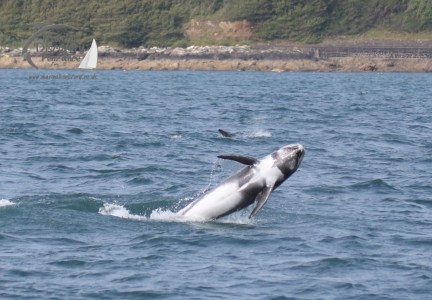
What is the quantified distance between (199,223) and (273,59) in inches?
4583

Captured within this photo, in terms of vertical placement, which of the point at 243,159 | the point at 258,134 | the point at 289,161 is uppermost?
the point at 243,159

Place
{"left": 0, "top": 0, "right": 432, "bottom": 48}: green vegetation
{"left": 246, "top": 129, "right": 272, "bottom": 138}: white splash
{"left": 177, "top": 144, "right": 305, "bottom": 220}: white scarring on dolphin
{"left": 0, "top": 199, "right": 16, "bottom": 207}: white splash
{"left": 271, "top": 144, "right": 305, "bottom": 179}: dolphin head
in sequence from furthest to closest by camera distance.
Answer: {"left": 0, "top": 0, "right": 432, "bottom": 48}: green vegetation → {"left": 246, "top": 129, "right": 272, "bottom": 138}: white splash → {"left": 0, "top": 199, "right": 16, "bottom": 207}: white splash → {"left": 271, "top": 144, "right": 305, "bottom": 179}: dolphin head → {"left": 177, "top": 144, "right": 305, "bottom": 220}: white scarring on dolphin

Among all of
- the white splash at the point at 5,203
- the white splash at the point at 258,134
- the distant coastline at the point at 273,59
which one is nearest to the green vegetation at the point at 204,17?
the distant coastline at the point at 273,59

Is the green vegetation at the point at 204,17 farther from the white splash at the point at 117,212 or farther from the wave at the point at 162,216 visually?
the wave at the point at 162,216

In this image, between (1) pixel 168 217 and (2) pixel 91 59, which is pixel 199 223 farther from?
(2) pixel 91 59

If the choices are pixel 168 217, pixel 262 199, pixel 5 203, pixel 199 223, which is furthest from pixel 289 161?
pixel 5 203

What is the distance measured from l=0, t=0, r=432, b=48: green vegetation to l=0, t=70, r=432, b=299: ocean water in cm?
10756

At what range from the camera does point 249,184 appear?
19.4 meters

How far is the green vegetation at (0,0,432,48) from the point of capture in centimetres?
14875

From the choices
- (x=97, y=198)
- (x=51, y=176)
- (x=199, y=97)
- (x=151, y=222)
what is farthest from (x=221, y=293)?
(x=199, y=97)

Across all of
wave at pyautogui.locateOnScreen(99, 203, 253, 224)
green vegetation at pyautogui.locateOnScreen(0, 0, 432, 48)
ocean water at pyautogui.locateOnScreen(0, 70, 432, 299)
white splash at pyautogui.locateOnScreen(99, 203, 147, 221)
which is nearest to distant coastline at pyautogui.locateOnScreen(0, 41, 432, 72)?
green vegetation at pyautogui.locateOnScreen(0, 0, 432, 48)

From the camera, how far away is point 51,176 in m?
25.5

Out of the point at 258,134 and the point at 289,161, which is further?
the point at 258,134

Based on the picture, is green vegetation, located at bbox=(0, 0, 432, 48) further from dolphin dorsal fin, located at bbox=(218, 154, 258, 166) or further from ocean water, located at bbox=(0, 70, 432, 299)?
dolphin dorsal fin, located at bbox=(218, 154, 258, 166)
